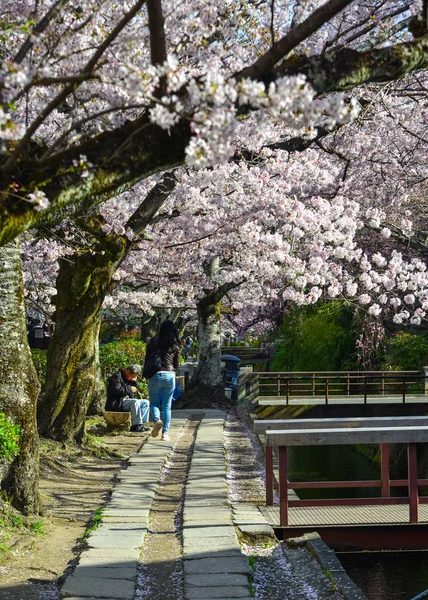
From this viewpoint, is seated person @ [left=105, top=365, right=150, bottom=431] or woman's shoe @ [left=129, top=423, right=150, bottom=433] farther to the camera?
woman's shoe @ [left=129, top=423, right=150, bottom=433]

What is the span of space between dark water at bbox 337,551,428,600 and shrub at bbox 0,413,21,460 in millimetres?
3843

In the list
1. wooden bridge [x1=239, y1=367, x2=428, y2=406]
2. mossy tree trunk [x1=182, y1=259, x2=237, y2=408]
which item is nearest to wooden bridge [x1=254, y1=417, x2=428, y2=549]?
wooden bridge [x1=239, y1=367, x2=428, y2=406]

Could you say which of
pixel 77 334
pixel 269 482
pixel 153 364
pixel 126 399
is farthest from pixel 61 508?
pixel 126 399

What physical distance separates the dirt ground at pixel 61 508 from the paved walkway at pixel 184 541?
0.73ft

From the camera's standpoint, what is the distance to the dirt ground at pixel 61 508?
19.5ft

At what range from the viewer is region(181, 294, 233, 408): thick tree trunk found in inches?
915

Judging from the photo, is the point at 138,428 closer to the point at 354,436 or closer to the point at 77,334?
the point at 77,334

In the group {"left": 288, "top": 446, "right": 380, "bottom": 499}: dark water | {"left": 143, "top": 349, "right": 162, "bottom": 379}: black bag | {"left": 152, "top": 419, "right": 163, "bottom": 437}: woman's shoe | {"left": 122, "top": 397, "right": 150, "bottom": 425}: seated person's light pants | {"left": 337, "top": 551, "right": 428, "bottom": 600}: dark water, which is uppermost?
{"left": 143, "top": 349, "right": 162, "bottom": 379}: black bag

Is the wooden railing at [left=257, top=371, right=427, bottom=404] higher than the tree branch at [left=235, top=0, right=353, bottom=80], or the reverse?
the tree branch at [left=235, top=0, right=353, bottom=80]

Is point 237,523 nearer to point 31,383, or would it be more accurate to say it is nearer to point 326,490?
point 31,383

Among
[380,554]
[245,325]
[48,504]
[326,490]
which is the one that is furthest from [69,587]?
[245,325]

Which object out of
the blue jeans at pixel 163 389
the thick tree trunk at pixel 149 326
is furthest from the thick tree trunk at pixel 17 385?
the thick tree trunk at pixel 149 326

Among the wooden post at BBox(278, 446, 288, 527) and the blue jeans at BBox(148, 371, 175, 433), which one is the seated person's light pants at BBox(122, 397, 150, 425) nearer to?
the blue jeans at BBox(148, 371, 175, 433)

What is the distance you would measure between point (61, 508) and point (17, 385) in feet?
5.79
